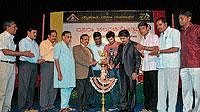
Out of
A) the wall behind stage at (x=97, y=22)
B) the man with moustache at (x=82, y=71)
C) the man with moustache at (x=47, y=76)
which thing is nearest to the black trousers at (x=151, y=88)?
the man with moustache at (x=82, y=71)

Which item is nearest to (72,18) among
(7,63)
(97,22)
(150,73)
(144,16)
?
(97,22)

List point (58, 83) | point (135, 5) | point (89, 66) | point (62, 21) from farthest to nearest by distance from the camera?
point (135, 5) < point (62, 21) < point (89, 66) < point (58, 83)

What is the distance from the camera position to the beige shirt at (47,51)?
18.0 feet

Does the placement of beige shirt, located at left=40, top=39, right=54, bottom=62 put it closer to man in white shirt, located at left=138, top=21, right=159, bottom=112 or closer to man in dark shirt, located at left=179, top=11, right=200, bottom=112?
man in white shirt, located at left=138, top=21, right=159, bottom=112

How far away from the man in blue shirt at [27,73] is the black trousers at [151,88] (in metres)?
1.69

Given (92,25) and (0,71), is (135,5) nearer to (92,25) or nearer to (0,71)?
(92,25)

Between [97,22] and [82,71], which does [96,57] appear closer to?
[82,71]

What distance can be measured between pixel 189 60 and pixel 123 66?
41.0 inches

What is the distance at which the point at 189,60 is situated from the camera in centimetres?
438

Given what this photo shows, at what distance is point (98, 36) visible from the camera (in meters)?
5.66

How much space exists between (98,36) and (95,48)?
1.39 feet

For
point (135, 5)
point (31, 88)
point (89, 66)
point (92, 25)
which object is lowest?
point (31, 88)

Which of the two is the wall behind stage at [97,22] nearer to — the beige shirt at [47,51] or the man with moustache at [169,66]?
the beige shirt at [47,51]

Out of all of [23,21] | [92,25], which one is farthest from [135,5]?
[23,21]
